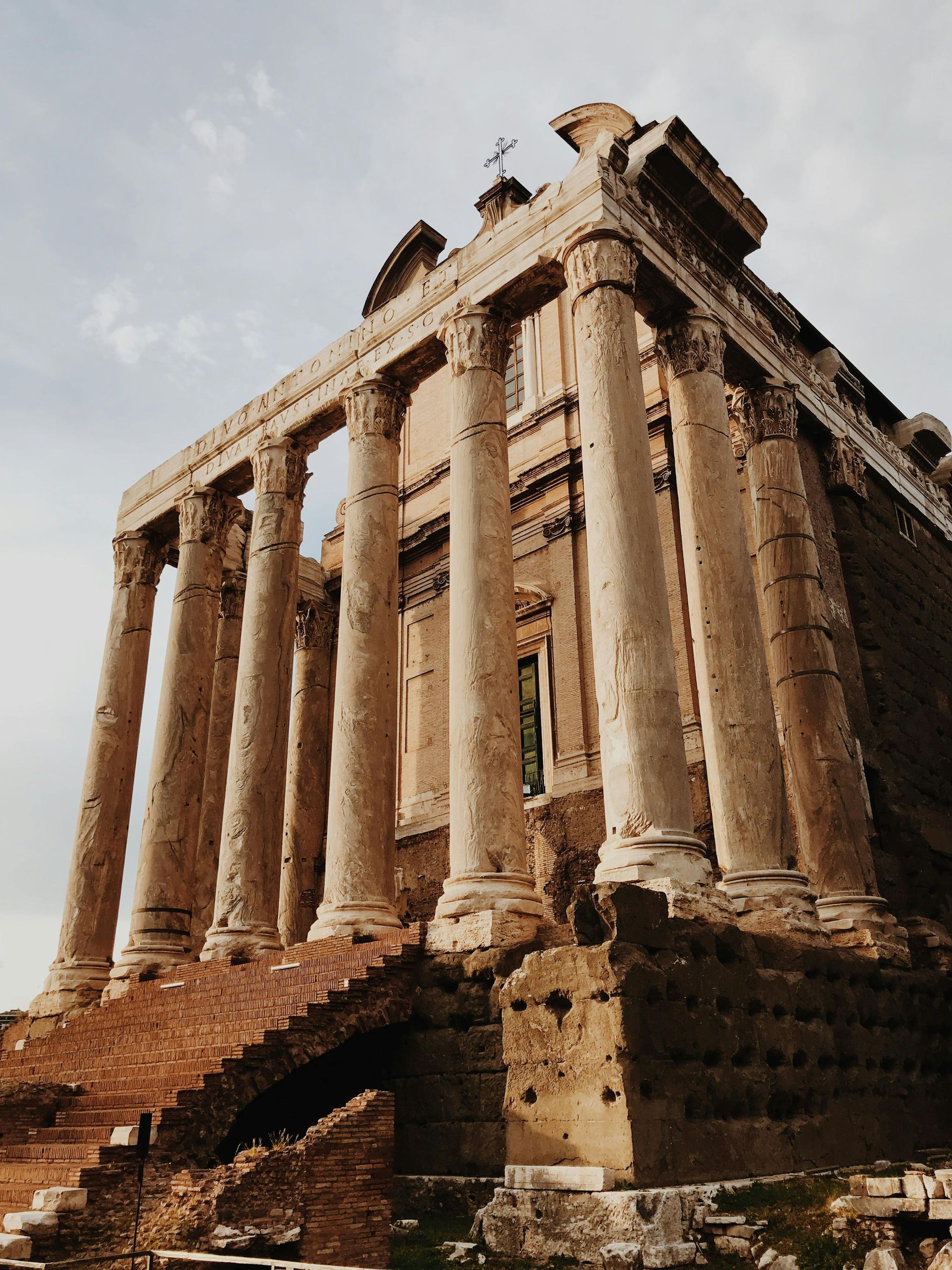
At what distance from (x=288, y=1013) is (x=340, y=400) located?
32.5 feet

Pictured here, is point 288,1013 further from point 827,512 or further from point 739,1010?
point 827,512

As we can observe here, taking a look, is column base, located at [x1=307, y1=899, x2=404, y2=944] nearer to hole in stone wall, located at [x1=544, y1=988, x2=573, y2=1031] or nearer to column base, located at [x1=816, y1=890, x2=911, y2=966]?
hole in stone wall, located at [x1=544, y1=988, x2=573, y2=1031]

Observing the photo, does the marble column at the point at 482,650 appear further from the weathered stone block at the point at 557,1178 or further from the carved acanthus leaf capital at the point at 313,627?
the carved acanthus leaf capital at the point at 313,627

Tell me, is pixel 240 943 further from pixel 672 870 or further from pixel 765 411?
pixel 765 411

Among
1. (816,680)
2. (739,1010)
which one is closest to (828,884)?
(816,680)

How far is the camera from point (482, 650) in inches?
496

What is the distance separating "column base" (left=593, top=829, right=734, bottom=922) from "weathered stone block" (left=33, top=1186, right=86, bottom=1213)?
4899mm

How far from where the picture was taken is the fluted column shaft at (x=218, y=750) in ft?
60.7

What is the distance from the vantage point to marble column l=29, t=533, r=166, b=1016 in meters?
16.7

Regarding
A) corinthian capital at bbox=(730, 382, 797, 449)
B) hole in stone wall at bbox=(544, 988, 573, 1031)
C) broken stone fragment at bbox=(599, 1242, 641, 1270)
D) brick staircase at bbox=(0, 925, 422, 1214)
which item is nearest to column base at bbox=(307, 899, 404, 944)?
brick staircase at bbox=(0, 925, 422, 1214)

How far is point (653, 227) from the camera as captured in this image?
14.6 m

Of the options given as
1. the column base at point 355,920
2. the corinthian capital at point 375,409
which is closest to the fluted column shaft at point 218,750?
the corinthian capital at point 375,409

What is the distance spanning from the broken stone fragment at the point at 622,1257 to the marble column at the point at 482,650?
152 inches

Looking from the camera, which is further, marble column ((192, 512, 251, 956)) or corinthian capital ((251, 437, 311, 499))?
marble column ((192, 512, 251, 956))
